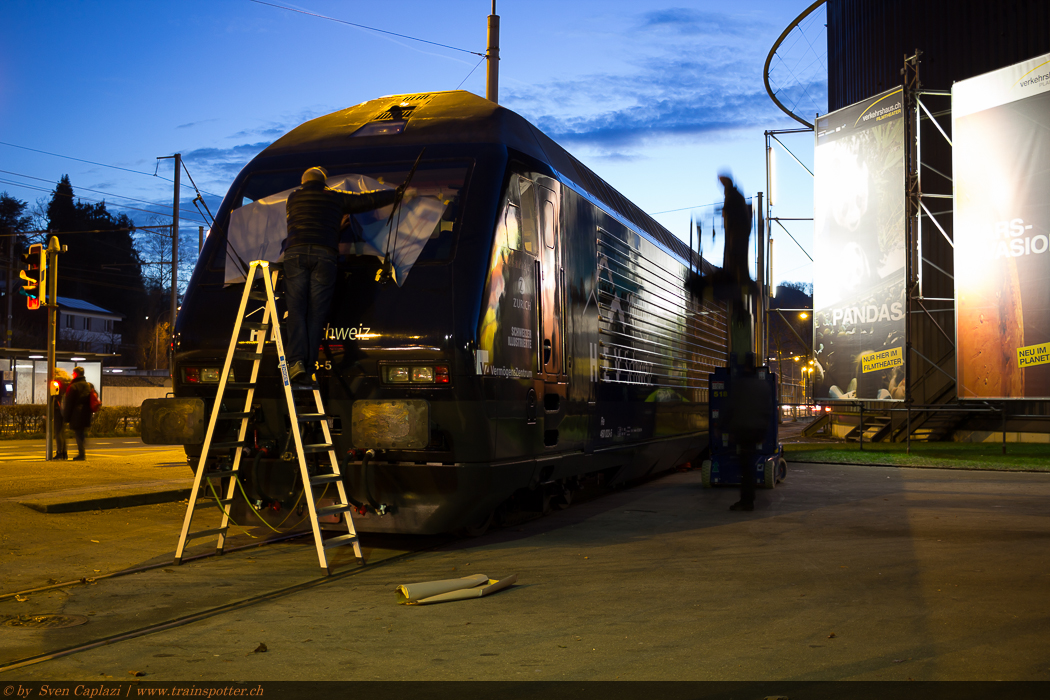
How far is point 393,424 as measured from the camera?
6891 millimetres

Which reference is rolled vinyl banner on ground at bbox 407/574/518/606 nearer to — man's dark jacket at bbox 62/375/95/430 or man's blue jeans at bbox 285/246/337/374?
man's blue jeans at bbox 285/246/337/374

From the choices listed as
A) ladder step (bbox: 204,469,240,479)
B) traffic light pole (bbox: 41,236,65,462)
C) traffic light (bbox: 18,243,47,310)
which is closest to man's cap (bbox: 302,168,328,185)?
ladder step (bbox: 204,469,240,479)

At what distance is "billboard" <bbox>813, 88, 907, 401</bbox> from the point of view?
74.4ft

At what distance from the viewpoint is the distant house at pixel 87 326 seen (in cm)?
6662

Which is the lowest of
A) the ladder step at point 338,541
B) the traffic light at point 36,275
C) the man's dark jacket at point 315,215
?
the ladder step at point 338,541

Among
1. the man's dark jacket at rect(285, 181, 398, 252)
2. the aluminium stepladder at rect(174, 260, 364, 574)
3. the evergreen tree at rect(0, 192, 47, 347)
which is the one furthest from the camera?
the evergreen tree at rect(0, 192, 47, 347)

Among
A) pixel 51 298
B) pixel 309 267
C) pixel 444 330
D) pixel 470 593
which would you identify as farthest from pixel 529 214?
pixel 51 298

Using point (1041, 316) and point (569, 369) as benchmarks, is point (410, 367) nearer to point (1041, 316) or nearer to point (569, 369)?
point (569, 369)

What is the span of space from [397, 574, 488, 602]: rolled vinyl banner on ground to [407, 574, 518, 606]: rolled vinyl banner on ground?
36 millimetres

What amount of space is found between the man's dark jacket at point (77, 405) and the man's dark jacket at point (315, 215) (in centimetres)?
1086

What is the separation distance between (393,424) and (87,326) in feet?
237

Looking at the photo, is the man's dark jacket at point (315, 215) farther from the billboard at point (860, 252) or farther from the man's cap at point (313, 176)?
the billboard at point (860, 252)

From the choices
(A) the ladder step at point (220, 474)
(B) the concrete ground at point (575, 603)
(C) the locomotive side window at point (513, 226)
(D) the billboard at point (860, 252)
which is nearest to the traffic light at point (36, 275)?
(B) the concrete ground at point (575, 603)

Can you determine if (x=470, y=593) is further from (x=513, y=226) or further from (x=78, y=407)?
(x=78, y=407)
